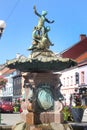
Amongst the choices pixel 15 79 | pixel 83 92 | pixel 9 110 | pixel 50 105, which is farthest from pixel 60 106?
pixel 15 79

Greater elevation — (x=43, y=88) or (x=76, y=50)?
(x=76, y=50)

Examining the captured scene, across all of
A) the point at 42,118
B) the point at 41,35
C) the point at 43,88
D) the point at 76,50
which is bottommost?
the point at 42,118

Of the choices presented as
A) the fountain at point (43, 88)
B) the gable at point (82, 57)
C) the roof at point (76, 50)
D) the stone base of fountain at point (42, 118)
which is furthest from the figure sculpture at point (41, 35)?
the roof at point (76, 50)

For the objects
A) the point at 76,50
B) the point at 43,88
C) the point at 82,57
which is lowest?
the point at 43,88

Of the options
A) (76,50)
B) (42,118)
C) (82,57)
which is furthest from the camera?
(76,50)

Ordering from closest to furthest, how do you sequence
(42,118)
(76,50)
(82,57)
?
(42,118) → (82,57) → (76,50)

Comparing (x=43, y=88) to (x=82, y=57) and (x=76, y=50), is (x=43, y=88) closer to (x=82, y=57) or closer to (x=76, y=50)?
(x=82, y=57)

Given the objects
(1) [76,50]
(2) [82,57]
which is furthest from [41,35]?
(1) [76,50]

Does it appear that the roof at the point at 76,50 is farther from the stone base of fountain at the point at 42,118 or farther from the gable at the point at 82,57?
the stone base of fountain at the point at 42,118

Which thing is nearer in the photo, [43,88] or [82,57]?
[43,88]

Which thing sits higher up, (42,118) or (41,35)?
(41,35)

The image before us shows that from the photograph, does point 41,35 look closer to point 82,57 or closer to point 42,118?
point 42,118

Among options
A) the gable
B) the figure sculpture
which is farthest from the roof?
the figure sculpture

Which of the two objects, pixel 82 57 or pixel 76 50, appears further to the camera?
pixel 76 50
